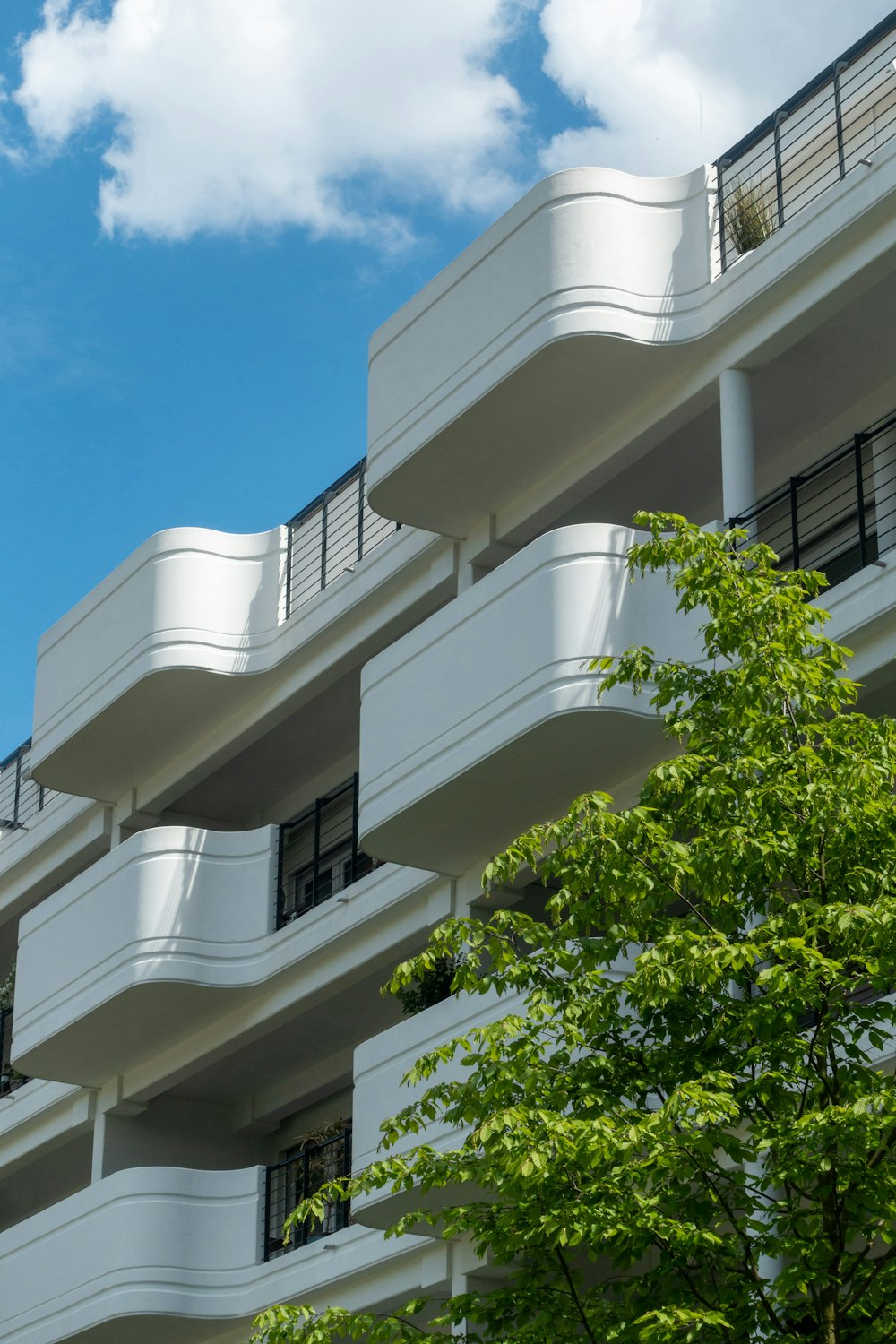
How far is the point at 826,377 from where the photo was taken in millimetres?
20125

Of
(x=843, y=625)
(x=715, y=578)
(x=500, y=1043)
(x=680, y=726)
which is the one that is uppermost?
(x=843, y=625)

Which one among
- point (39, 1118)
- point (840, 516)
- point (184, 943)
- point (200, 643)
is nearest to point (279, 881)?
point (184, 943)

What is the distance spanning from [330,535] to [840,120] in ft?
31.2

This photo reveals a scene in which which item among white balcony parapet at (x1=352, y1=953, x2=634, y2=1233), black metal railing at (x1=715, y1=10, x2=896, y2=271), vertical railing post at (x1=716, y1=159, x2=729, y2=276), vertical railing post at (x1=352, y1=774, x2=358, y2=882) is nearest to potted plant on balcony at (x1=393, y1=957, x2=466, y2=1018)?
white balcony parapet at (x1=352, y1=953, x2=634, y2=1233)

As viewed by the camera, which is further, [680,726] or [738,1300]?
[680,726]

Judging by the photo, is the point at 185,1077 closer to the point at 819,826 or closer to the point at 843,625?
the point at 843,625

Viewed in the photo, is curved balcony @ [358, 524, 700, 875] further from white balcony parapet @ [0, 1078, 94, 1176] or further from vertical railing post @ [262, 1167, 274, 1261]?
white balcony parapet @ [0, 1078, 94, 1176]

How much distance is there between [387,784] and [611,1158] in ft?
30.7

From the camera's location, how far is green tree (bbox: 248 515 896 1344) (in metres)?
11.6

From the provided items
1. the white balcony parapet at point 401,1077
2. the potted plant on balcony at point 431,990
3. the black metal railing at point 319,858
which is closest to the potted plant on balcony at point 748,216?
the white balcony parapet at point 401,1077

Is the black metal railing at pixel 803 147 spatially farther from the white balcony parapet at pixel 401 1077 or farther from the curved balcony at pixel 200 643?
the white balcony parapet at pixel 401 1077

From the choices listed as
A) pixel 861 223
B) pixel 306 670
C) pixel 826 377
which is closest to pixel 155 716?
pixel 306 670

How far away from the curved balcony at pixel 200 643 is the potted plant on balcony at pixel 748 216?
5.80 m

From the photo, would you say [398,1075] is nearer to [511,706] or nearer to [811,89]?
[511,706]
